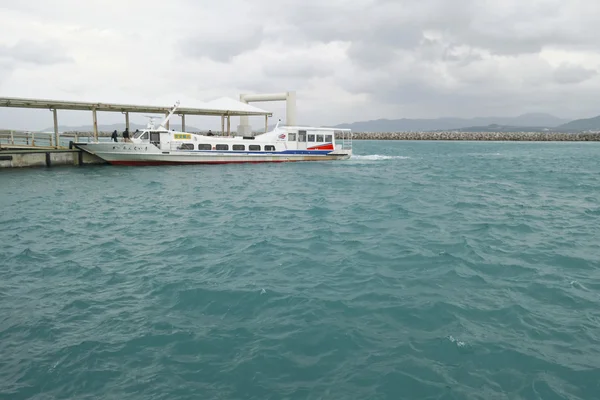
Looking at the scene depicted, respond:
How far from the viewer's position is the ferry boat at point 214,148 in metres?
35.7

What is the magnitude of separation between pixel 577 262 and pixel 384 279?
584cm

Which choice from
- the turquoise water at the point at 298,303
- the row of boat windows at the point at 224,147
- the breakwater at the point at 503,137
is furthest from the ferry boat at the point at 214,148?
the breakwater at the point at 503,137

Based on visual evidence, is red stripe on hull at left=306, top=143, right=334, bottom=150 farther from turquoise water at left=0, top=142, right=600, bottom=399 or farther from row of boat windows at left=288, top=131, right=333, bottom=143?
turquoise water at left=0, top=142, right=600, bottom=399

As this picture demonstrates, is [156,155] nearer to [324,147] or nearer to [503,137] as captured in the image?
[324,147]

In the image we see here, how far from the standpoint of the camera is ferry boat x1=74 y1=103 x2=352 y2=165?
117ft

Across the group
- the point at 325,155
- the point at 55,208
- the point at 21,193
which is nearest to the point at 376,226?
the point at 55,208

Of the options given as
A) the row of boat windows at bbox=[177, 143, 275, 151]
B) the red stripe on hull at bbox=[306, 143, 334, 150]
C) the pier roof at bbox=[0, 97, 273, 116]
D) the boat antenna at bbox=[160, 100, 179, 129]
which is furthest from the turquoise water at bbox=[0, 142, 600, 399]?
the red stripe on hull at bbox=[306, 143, 334, 150]

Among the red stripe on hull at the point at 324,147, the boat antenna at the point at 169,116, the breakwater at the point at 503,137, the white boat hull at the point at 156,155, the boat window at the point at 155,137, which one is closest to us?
the white boat hull at the point at 156,155

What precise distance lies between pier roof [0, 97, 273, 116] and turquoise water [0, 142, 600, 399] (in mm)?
17584

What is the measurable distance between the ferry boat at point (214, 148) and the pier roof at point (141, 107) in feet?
9.10

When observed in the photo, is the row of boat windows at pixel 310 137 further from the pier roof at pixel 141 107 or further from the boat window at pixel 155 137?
the boat window at pixel 155 137

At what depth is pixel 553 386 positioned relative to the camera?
6172 mm

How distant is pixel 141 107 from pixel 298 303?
1356 inches

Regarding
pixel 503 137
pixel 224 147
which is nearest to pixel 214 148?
pixel 224 147
